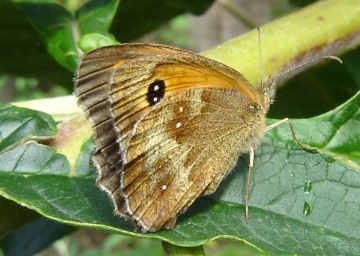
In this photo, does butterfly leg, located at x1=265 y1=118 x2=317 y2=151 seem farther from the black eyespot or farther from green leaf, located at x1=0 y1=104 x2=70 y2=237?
green leaf, located at x1=0 y1=104 x2=70 y2=237

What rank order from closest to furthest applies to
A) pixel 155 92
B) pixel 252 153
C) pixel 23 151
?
pixel 23 151, pixel 155 92, pixel 252 153

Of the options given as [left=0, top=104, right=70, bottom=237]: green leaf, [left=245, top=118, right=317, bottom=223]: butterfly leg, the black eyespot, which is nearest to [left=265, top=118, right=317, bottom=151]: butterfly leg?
[left=245, top=118, right=317, bottom=223]: butterfly leg

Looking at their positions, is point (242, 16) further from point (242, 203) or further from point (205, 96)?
point (242, 203)

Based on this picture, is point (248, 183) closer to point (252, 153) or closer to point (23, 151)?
point (252, 153)

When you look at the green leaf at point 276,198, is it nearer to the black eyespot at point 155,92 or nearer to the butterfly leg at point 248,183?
the butterfly leg at point 248,183

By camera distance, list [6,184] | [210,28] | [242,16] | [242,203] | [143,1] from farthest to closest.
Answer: [210,28] → [242,16] → [143,1] → [242,203] → [6,184]

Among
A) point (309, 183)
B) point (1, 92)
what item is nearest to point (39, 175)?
point (309, 183)

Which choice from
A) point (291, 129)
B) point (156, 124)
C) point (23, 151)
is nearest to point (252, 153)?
point (291, 129)
